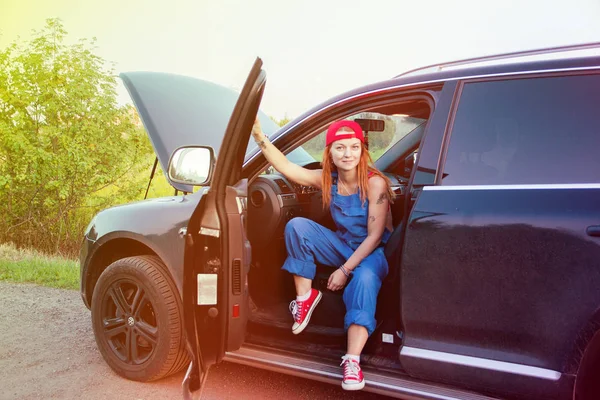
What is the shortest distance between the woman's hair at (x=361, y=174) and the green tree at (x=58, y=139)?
10.3 m

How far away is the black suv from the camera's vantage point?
2.26 meters

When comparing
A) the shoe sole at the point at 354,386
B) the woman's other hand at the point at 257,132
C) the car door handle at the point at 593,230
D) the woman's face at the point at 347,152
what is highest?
the woman's other hand at the point at 257,132

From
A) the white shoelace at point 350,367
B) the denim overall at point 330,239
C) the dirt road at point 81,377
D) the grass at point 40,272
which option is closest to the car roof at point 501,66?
the denim overall at point 330,239

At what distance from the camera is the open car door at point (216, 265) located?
263cm

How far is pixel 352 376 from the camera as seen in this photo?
2699 millimetres

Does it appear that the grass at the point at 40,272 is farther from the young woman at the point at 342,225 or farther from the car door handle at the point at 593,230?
the car door handle at the point at 593,230

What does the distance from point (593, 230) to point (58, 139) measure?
40.3ft

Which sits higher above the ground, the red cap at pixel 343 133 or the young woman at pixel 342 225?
the red cap at pixel 343 133

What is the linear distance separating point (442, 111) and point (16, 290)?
18.0ft

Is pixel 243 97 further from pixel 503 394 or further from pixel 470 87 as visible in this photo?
pixel 503 394

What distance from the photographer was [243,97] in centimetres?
257

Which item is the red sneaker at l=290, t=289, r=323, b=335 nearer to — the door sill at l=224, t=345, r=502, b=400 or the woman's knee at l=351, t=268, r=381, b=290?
the door sill at l=224, t=345, r=502, b=400

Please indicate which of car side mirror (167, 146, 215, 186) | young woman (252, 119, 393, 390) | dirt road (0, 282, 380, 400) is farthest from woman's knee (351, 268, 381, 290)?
car side mirror (167, 146, 215, 186)

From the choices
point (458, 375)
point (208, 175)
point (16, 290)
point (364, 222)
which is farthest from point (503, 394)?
point (16, 290)
